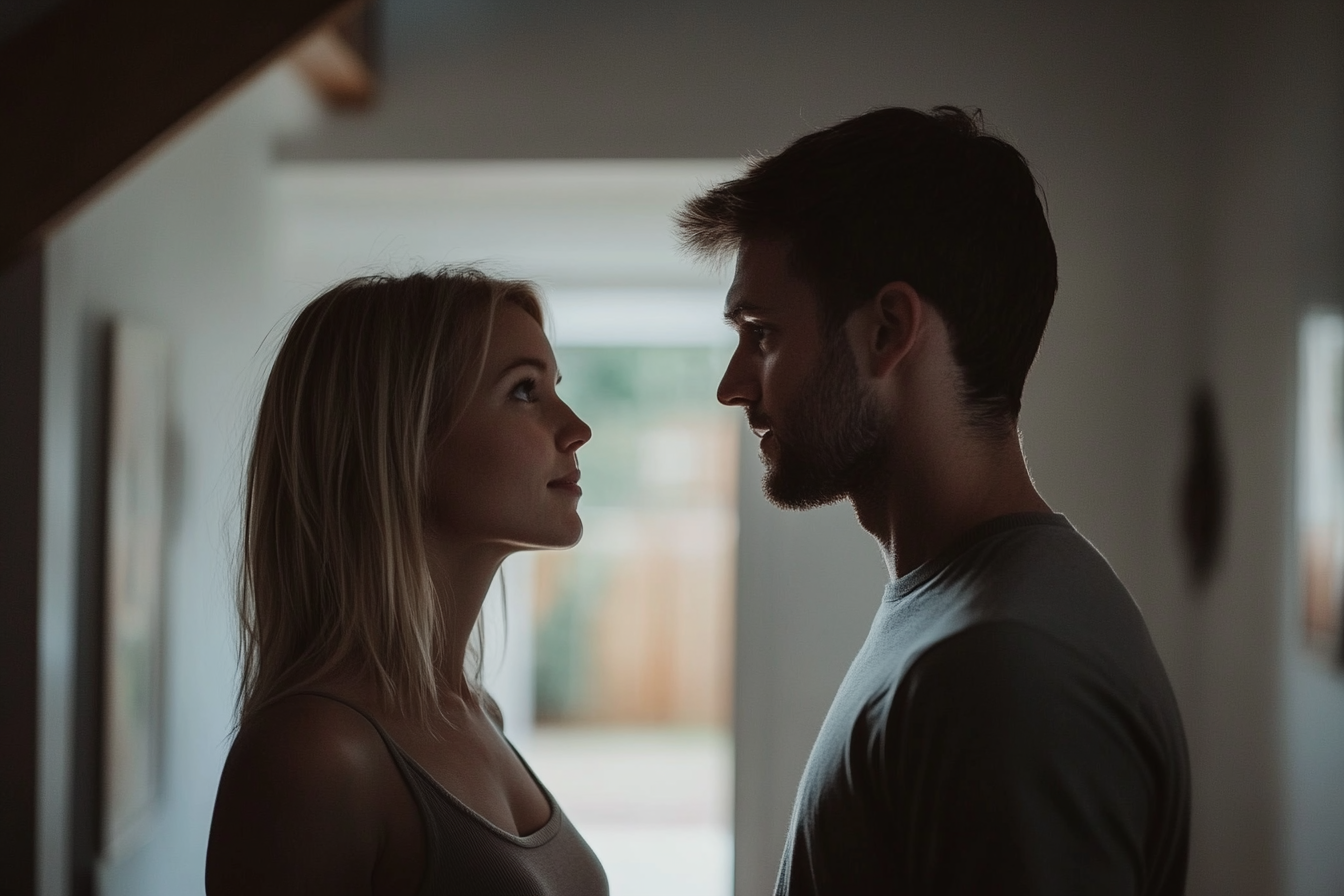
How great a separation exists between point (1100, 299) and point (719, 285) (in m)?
1.31

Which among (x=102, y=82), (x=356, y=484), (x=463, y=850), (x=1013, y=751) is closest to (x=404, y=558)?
(x=356, y=484)

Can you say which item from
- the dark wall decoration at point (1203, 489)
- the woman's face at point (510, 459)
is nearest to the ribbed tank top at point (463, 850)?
the woman's face at point (510, 459)

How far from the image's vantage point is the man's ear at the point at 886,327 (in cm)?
124

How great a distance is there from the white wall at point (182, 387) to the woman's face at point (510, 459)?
90cm

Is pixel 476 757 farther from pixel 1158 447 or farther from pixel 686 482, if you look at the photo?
pixel 686 482

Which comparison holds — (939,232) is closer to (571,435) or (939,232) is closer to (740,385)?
(740,385)

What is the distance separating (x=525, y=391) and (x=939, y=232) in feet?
1.83

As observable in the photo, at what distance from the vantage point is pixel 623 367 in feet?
23.8

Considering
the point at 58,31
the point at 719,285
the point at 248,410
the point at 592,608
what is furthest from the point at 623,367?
the point at 58,31

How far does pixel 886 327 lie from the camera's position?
4.14 feet

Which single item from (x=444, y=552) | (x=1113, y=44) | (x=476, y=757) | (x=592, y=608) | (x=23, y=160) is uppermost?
(x=1113, y=44)

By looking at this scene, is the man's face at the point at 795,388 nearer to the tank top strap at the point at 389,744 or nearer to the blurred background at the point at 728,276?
the tank top strap at the point at 389,744

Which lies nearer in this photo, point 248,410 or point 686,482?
point 248,410

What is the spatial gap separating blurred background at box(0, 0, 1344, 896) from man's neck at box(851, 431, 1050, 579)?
105 centimetres
